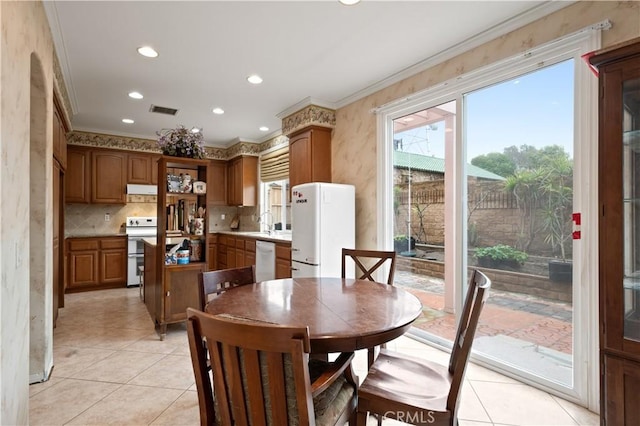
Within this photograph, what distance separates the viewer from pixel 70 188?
202 inches

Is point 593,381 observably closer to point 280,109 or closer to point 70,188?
point 280,109

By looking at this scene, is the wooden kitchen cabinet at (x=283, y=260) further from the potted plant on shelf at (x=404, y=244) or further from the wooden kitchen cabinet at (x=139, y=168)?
the wooden kitchen cabinet at (x=139, y=168)

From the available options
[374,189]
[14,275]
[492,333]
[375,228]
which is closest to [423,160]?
[374,189]

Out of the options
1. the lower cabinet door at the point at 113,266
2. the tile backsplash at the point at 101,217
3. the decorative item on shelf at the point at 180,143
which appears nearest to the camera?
the decorative item on shelf at the point at 180,143

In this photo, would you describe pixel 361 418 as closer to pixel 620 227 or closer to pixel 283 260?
pixel 620 227

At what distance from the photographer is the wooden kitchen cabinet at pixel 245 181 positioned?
5949mm

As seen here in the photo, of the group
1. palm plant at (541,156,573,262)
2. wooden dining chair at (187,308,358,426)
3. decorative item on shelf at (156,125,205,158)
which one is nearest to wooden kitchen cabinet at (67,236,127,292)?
decorative item on shelf at (156,125,205,158)

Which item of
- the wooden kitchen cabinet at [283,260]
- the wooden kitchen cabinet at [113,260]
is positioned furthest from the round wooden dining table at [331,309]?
the wooden kitchen cabinet at [113,260]

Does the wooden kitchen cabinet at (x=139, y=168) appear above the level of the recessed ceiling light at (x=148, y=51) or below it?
below

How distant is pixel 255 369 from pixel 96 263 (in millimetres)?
5366

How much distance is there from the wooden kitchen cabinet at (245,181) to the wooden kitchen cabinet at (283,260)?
6.89 feet

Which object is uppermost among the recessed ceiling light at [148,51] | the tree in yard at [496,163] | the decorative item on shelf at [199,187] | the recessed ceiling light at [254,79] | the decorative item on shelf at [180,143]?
the recessed ceiling light at [148,51]

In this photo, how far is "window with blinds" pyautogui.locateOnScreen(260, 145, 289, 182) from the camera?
5.27 meters

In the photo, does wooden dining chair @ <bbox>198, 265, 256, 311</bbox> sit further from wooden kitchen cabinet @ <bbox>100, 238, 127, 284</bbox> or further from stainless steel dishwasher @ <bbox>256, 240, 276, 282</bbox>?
wooden kitchen cabinet @ <bbox>100, 238, 127, 284</bbox>
